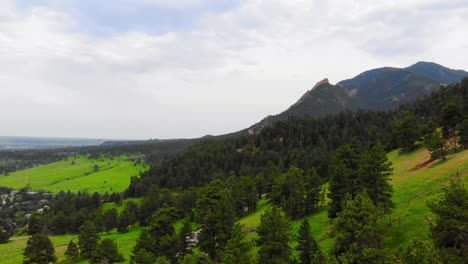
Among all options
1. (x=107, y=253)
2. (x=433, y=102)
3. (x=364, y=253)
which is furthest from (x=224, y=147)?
(x=364, y=253)

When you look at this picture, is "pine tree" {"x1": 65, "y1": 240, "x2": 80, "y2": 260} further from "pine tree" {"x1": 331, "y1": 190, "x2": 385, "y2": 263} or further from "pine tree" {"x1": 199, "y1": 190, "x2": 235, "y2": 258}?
"pine tree" {"x1": 331, "y1": 190, "x2": 385, "y2": 263}

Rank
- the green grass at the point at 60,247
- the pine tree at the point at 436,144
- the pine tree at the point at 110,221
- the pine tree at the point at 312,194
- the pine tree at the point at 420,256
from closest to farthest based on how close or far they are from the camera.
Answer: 1. the pine tree at the point at 420,256
2. the pine tree at the point at 436,144
3. the pine tree at the point at 312,194
4. the green grass at the point at 60,247
5. the pine tree at the point at 110,221

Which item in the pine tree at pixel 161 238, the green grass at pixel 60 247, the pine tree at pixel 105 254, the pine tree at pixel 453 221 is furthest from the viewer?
the green grass at pixel 60 247

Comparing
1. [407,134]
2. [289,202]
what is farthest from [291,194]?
[407,134]

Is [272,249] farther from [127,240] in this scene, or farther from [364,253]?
[127,240]

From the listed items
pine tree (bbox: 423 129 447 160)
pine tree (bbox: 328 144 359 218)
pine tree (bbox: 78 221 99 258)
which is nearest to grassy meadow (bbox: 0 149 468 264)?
pine tree (bbox: 423 129 447 160)

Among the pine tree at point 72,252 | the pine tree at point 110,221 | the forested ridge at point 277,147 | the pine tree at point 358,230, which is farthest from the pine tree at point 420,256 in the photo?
the pine tree at point 110,221

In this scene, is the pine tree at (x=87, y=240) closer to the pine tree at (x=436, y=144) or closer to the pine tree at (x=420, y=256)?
the pine tree at (x=420, y=256)

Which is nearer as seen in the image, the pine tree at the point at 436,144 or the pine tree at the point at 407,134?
the pine tree at the point at 436,144
